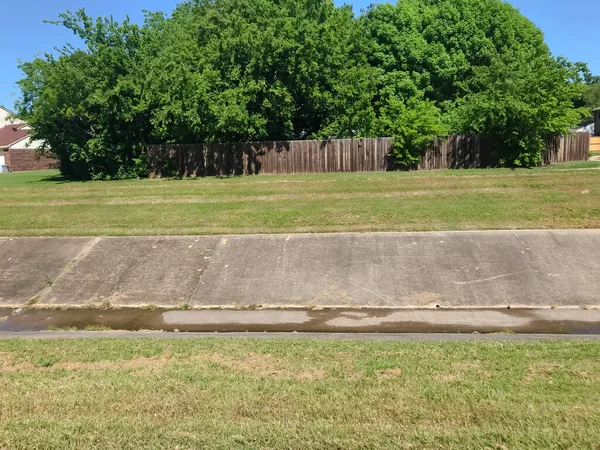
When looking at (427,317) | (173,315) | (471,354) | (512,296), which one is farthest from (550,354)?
(173,315)

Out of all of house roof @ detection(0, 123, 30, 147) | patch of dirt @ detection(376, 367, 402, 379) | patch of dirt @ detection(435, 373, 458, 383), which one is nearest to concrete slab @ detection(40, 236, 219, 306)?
patch of dirt @ detection(376, 367, 402, 379)

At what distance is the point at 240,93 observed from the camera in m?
23.6

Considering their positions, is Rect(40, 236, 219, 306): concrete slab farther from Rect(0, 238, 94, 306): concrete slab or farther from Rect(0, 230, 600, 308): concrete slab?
Rect(0, 238, 94, 306): concrete slab

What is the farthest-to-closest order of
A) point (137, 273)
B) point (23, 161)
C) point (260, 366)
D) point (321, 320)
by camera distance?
1. point (23, 161)
2. point (137, 273)
3. point (321, 320)
4. point (260, 366)

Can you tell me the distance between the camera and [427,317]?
29.1 ft

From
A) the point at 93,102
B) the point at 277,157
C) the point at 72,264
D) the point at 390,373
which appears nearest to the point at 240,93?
the point at 277,157

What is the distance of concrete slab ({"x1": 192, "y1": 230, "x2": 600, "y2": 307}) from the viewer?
31.9 ft

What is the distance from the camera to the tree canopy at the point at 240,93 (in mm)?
22500

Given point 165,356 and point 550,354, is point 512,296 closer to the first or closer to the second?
point 550,354

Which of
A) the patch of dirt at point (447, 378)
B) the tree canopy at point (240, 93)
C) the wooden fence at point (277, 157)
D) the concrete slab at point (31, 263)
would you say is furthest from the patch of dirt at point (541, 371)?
the wooden fence at point (277, 157)

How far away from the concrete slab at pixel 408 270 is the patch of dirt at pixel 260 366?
3.73 meters

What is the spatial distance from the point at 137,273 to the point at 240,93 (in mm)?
14010

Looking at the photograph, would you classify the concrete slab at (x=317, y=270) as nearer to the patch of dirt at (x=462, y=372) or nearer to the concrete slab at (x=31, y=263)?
the concrete slab at (x=31, y=263)

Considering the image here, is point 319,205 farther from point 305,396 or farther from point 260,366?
point 305,396
